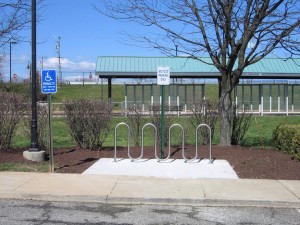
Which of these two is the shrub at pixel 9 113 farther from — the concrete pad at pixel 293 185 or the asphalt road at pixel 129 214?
the concrete pad at pixel 293 185

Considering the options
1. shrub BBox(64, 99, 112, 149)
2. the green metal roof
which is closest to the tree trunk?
shrub BBox(64, 99, 112, 149)

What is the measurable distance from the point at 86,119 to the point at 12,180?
4.01 m

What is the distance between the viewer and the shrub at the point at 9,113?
11.8 metres

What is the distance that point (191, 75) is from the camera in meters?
32.0

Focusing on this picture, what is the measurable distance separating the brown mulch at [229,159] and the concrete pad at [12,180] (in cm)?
81

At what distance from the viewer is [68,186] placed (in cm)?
824

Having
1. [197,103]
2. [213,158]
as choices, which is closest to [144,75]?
[197,103]

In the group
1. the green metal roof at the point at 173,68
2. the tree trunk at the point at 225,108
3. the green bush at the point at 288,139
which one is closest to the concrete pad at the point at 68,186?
the green bush at the point at 288,139

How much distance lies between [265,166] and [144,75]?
22.1m

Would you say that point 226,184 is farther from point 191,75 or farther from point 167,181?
point 191,75

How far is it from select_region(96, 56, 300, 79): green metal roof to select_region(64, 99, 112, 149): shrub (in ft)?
59.8

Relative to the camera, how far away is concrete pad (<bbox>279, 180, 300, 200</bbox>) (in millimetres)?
7930

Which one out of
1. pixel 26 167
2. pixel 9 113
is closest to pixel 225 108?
pixel 26 167

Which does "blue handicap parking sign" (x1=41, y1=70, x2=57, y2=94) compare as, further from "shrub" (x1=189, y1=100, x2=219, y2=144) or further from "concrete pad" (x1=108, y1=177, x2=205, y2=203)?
"shrub" (x1=189, y1=100, x2=219, y2=144)
